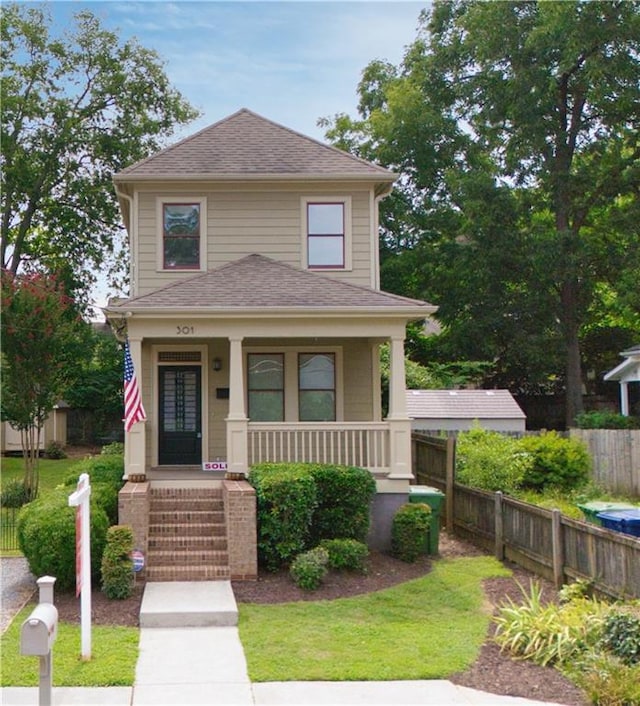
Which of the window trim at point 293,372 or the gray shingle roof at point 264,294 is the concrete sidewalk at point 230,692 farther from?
the window trim at point 293,372

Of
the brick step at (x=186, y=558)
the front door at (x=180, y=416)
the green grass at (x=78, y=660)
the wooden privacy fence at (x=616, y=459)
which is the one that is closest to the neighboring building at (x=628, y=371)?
the wooden privacy fence at (x=616, y=459)

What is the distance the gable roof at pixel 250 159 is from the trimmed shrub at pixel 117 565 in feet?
25.3

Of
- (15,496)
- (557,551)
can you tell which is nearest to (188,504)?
(557,551)

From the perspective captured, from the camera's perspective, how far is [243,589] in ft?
34.7

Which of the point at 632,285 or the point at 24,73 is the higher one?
the point at 24,73

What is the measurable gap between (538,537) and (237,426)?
495cm

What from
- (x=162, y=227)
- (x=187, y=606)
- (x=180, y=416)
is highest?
(x=162, y=227)

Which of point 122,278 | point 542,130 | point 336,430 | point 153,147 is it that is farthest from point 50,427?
point 542,130

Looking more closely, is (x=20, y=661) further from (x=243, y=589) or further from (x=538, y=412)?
(x=538, y=412)

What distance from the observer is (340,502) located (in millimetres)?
11992

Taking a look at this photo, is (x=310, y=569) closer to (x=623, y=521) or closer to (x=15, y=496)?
(x=623, y=521)

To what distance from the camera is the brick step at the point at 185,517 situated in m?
12.1

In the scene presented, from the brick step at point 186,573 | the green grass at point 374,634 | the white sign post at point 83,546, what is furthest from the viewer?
the brick step at point 186,573

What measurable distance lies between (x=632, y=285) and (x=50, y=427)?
66.1 ft
